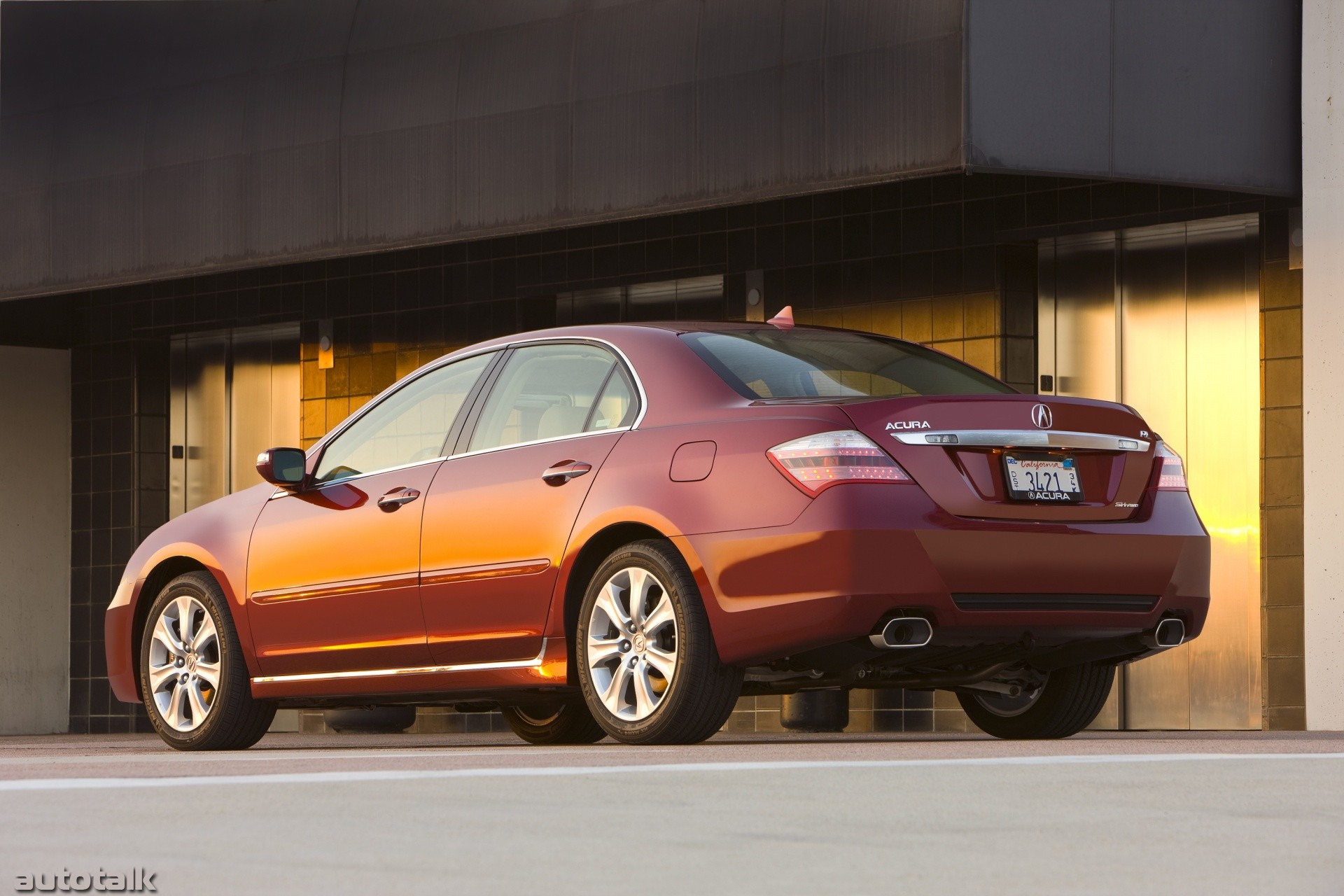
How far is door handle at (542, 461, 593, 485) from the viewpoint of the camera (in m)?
7.65

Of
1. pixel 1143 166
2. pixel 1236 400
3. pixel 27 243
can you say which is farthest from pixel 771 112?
pixel 27 243

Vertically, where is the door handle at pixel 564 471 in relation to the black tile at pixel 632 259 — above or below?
below

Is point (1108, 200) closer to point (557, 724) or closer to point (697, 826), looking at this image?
point (557, 724)

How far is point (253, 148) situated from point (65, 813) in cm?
1076

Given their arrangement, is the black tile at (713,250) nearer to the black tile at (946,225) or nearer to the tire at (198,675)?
the black tile at (946,225)

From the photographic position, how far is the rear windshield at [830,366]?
25.0 ft

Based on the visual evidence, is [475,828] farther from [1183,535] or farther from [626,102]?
[626,102]

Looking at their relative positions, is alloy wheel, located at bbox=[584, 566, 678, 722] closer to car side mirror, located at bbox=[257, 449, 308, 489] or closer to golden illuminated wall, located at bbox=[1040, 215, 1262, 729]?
car side mirror, located at bbox=[257, 449, 308, 489]

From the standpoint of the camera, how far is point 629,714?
7.46 m

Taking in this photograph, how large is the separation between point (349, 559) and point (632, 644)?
158 cm

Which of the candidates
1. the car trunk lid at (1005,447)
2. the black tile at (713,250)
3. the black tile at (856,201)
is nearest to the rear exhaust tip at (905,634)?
the car trunk lid at (1005,447)

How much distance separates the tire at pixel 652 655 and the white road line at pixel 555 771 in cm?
95

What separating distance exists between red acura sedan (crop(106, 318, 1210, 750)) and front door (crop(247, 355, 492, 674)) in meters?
0.01

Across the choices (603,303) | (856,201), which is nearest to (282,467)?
(856,201)
